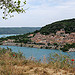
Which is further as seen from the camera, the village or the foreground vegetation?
the village

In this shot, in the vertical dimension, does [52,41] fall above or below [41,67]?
below

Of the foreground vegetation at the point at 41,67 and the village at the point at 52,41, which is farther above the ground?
the foreground vegetation at the point at 41,67

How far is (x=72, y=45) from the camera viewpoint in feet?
255

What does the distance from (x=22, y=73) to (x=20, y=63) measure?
0.98 m

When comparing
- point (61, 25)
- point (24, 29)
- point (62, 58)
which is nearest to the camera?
point (62, 58)

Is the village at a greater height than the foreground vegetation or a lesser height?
lesser

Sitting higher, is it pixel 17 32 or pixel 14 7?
pixel 14 7

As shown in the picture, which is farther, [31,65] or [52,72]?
[31,65]

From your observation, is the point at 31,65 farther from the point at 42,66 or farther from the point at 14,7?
the point at 14,7

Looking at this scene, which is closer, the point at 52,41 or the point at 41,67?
the point at 41,67

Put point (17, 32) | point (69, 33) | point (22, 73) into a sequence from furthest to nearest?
1. point (17, 32)
2. point (69, 33)
3. point (22, 73)

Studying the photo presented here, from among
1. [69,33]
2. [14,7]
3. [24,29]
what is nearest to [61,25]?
[69,33]

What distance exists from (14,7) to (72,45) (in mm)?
71287

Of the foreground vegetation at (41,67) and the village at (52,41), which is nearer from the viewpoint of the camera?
the foreground vegetation at (41,67)
